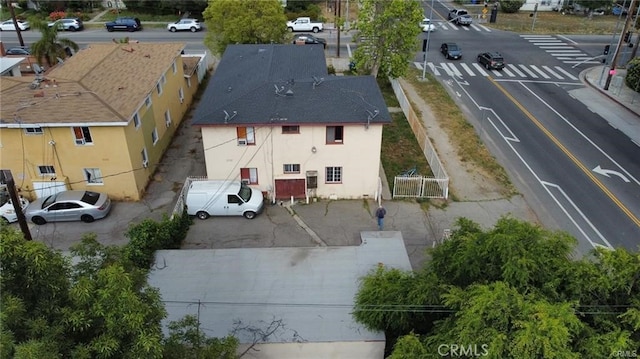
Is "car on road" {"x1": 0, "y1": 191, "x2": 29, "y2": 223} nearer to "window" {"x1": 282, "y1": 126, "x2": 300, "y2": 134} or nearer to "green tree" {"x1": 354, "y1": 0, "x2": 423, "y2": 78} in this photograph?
"window" {"x1": 282, "y1": 126, "x2": 300, "y2": 134}

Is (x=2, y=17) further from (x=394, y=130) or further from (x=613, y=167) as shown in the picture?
(x=613, y=167)

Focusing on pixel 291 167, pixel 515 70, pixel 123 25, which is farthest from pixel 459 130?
pixel 123 25

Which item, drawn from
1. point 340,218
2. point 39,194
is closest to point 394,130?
point 340,218

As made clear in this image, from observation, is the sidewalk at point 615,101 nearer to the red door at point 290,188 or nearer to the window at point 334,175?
the window at point 334,175

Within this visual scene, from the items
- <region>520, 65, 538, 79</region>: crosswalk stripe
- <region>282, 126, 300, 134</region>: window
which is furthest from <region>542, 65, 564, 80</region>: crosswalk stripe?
<region>282, 126, 300, 134</region>: window

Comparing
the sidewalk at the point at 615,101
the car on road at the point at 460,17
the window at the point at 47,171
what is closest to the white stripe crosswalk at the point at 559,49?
the sidewalk at the point at 615,101
